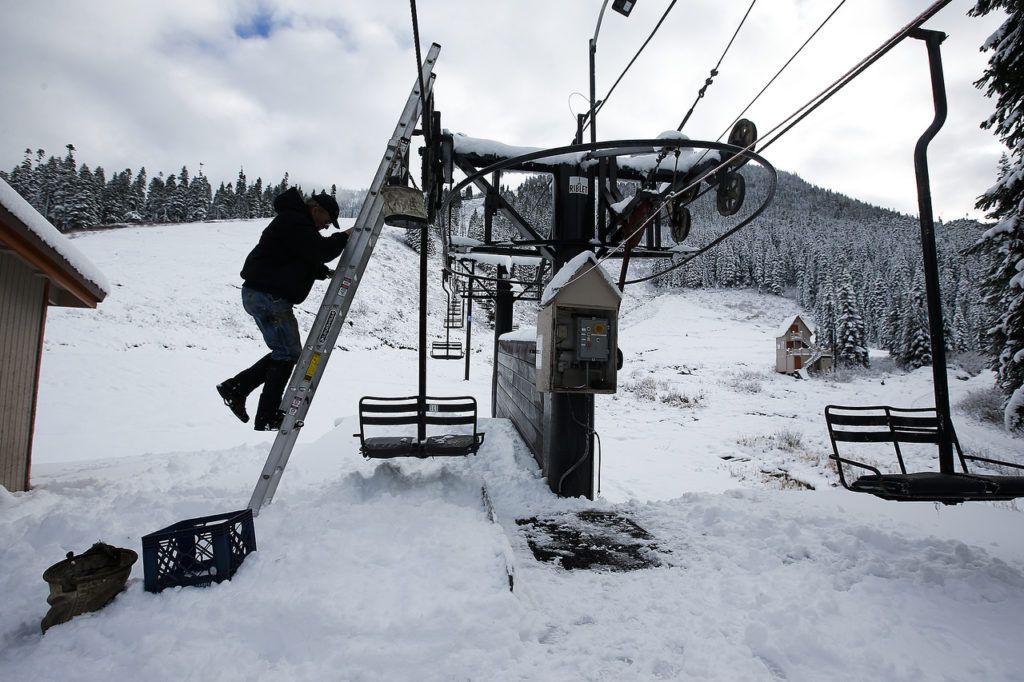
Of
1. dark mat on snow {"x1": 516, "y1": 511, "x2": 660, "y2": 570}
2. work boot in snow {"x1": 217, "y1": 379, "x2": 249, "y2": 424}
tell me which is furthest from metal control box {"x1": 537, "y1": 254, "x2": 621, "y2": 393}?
work boot in snow {"x1": 217, "y1": 379, "x2": 249, "y2": 424}

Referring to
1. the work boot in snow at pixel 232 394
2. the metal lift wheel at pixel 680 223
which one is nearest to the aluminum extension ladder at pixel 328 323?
the work boot in snow at pixel 232 394

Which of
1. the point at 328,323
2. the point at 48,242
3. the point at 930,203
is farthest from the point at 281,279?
the point at 930,203

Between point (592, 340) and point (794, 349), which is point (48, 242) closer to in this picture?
point (592, 340)

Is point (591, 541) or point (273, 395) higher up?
point (273, 395)

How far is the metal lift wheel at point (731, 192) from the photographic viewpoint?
17.2 ft

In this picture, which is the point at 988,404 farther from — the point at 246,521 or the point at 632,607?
the point at 246,521

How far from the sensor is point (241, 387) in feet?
14.3

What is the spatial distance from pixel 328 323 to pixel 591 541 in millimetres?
3313

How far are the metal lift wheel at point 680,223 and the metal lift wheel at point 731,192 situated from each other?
0.58 meters

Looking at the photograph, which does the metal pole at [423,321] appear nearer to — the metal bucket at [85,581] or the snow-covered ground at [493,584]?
the snow-covered ground at [493,584]

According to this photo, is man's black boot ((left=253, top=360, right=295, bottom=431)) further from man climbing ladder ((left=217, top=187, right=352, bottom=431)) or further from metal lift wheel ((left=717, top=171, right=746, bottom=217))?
metal lift wheel ((left=717, top=171, right=746, bottom=217))

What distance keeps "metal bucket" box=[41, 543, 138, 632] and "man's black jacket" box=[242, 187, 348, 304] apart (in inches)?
88.1

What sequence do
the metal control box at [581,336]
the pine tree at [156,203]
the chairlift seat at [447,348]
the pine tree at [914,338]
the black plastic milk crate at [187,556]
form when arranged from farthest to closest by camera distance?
1. the pine tree at [156,203]
2. the pine tree at [914,338]
3. the chairlift seat at [447,348]
4. the metal control box at [581,336]
5. the black plastic milk crate at [187,556]

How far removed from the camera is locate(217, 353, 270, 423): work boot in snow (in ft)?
14.2
